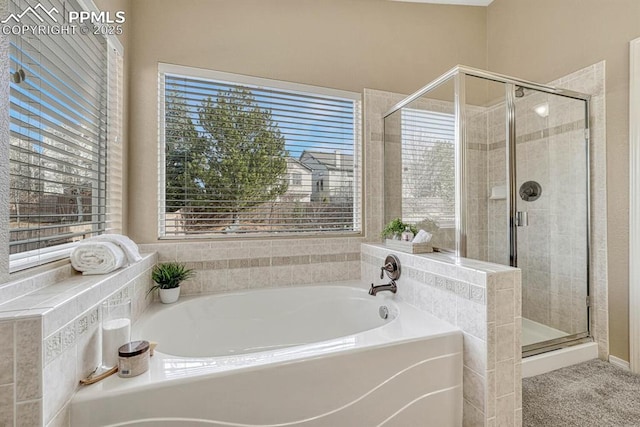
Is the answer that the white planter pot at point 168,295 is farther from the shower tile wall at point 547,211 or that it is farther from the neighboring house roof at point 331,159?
the shower tile wall at point 547,211

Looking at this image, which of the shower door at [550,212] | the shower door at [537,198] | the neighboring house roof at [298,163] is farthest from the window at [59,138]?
the shower door at [550,212]

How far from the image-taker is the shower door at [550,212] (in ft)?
7.29

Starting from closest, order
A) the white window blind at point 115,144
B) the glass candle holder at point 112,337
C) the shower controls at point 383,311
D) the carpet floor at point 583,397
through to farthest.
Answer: the glass candle holder at point 112,337 < the carpet floor at point 583,397 < the white window blind at point 115,144 < the shower controls at point 383,311

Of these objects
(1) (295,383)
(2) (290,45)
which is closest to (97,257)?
(1) (295,383)

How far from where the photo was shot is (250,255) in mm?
2268

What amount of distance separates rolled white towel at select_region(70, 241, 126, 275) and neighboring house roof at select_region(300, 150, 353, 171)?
1.47 meters

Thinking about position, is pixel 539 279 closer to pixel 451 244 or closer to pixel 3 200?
pixel 451 244

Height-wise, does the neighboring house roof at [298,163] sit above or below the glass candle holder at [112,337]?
above

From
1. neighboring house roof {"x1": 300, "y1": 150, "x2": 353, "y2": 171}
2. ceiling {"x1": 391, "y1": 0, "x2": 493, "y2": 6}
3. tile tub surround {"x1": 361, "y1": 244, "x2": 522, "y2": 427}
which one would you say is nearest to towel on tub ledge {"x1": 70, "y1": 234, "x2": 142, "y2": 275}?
neighboring house roof {"x1": 300, "y1": 150, "x2": 353, "y2": 171}

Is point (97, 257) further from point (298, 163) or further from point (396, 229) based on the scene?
point (396, 229)

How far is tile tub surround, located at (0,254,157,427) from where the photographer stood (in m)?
0.81

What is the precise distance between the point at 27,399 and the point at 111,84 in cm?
176

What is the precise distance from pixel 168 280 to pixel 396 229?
1.67 meters

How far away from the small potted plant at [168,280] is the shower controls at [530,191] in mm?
2548
